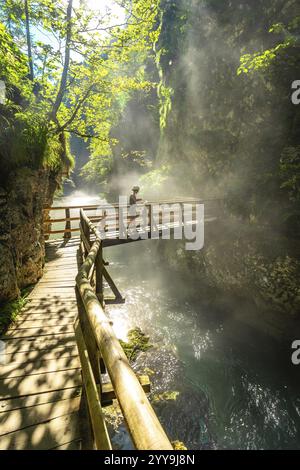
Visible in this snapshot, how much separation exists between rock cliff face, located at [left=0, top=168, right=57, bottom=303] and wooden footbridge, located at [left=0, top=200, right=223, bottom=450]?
1113 mm

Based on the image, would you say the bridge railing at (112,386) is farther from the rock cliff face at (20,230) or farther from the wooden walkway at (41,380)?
the rock cliff face at (20,230)

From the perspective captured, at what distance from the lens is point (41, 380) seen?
12.6 ft

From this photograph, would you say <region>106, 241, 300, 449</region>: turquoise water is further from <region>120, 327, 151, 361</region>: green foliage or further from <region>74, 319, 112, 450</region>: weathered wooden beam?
<region>74, 319, 112, 450</region>: weathered wooden beam

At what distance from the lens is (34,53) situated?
11.2 meters

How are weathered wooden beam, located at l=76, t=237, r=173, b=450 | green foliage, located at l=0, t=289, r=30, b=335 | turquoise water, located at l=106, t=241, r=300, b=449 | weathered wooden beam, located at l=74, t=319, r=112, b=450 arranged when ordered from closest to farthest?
1. weathered wooden beam, located at l=76, t=237, r=173, b=450
2. weathered wooden beam, located at l=74, t=319, r=112, b=450
3. green foliage, located at l=0, t=289, r=30, b=335
4. turquoise water, located at l=106, t=241, r=300, b=449


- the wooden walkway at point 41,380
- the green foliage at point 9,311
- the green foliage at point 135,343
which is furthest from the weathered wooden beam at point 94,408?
the green foliage at point 135,343

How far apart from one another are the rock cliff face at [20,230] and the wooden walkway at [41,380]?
99 cm

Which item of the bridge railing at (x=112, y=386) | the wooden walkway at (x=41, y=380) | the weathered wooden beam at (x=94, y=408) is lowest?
the wooden walkway at (x=41, y=380)

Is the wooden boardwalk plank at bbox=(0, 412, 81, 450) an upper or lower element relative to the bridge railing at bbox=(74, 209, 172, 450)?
lower

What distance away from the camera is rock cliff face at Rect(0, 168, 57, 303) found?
6078 millimetres

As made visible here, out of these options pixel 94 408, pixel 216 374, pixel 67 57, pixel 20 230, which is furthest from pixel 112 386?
pixel 67 57

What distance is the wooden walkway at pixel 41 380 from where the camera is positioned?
9.79ft

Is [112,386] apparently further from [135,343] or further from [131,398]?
[135,343]

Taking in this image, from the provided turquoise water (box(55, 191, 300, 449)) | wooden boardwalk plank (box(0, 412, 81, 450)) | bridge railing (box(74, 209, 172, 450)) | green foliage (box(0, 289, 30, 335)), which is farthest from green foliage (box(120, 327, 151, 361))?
bridge railing (box(74, 209, 172, 450))
